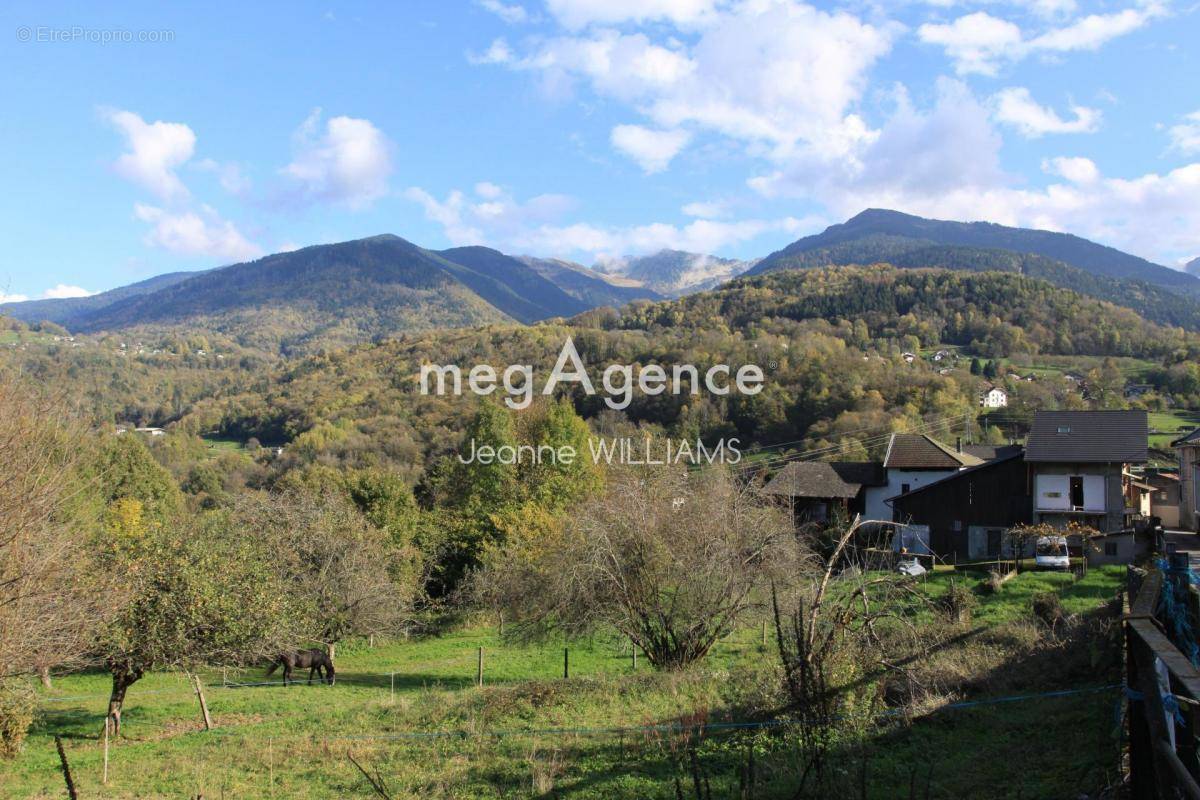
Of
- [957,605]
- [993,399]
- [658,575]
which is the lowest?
[957,605]

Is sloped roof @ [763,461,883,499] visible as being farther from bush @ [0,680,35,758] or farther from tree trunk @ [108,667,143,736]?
bush @ [0,680,35,758]

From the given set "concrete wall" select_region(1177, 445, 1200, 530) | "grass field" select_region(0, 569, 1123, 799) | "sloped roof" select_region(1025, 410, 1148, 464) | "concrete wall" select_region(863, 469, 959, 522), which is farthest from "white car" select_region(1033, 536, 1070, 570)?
"concrete wall" select_region(863, 469, 959, 522)

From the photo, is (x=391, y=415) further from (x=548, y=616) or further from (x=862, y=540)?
(x=548, y=616)

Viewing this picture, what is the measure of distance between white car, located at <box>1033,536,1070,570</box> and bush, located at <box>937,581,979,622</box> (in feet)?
27.2

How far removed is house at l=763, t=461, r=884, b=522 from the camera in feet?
138

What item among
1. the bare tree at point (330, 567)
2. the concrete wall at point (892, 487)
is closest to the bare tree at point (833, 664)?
the bare tree at point (330, 567)

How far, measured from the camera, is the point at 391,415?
276 feet

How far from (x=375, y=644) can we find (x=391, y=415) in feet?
189

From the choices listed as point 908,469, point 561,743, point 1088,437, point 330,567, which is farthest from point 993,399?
point 561,743

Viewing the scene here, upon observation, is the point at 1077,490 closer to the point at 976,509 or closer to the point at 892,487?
the point at 976,509

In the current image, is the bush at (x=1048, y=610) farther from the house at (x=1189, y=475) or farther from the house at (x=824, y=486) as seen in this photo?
the house at (x=824, y=486)

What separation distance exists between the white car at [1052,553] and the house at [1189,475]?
3.65 meters

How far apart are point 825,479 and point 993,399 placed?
40.2 metres

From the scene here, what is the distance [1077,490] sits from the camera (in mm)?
30984
